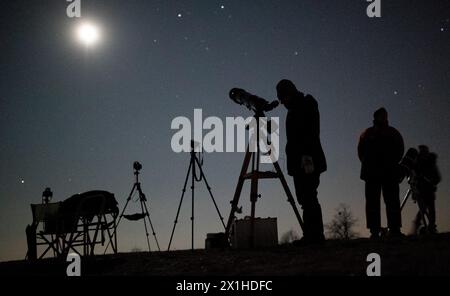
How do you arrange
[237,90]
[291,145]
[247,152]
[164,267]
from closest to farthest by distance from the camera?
1. [164,267]
2. [291,145]
3. [247,152]
4. [237,90]

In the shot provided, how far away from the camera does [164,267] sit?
394 cm

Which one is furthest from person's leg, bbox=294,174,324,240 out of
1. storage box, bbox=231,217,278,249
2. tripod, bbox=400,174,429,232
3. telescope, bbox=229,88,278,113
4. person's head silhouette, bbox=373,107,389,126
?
tripod, bbox=400,174,429,232

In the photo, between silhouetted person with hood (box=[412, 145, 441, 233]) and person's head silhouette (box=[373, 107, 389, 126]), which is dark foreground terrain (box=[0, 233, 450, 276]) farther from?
silhouetted person with hood (box=[412, 145, 441, 233])

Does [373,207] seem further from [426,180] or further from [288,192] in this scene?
[426,180]

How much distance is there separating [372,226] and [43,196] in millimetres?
6789

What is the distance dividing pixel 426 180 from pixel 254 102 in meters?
3.93

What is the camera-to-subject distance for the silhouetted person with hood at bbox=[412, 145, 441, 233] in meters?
7.26

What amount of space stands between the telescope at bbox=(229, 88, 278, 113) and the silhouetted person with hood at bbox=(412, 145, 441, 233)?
3.51 m

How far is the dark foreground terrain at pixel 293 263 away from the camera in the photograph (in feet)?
9.14

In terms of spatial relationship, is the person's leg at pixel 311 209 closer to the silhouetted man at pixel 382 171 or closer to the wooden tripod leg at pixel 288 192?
the wooden tripod leg at pixel 288 192

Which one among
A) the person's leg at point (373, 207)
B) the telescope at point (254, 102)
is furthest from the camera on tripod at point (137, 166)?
the person's leg at point (373, 207)
